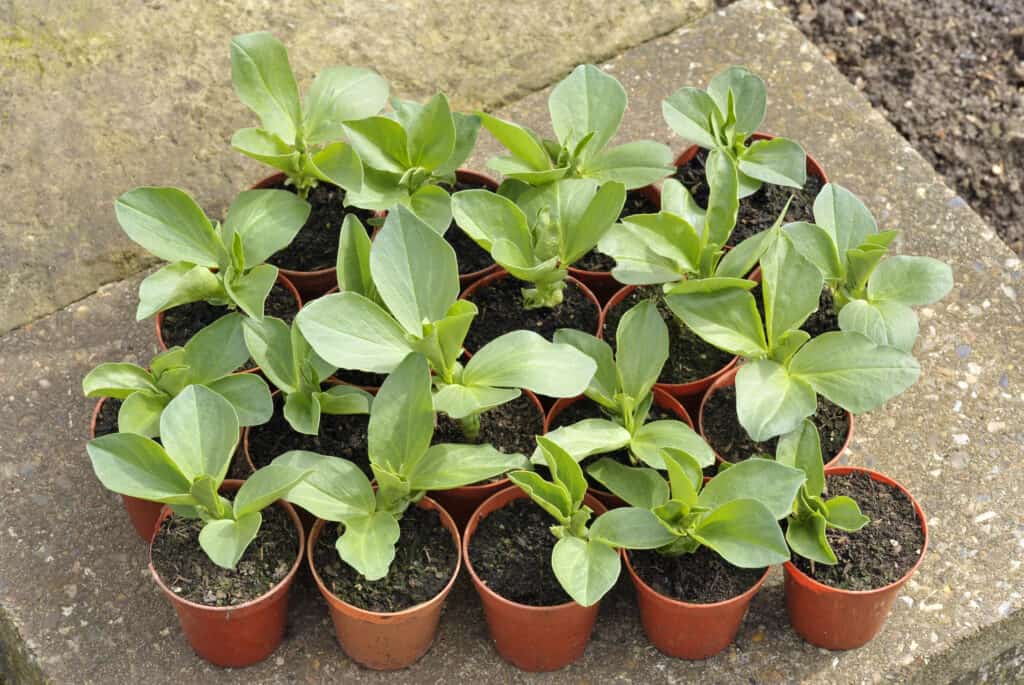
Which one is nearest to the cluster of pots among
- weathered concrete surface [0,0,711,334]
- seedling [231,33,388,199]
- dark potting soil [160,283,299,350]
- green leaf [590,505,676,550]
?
green leaf [590,505,676,550]

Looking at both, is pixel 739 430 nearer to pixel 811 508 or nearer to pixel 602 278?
pixel 811 508

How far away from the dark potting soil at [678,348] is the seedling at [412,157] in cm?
38

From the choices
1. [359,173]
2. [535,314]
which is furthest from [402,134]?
[535,314]

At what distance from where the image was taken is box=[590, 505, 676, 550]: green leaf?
212cm

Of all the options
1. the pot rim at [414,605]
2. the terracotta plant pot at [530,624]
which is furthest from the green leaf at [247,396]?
the terracotta plant pot at [530,624]

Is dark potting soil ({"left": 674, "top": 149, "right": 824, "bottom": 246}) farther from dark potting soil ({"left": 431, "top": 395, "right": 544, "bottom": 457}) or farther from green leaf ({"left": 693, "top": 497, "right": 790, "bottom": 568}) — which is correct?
green leaf ({"left": 693, "top": 497, "right": 790, "bottom": 568})

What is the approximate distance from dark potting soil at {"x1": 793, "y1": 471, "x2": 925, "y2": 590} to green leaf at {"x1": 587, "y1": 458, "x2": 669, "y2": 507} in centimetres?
27

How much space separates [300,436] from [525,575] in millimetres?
513

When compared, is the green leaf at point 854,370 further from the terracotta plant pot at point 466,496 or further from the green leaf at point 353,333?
the green leaf at point 353,333

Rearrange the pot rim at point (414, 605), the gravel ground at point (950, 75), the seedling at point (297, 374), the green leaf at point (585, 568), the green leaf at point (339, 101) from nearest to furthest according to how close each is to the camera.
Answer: the green leaf at point (585, 568) → the pot rim at point (414, 605) → the seedling at point (297, 374) → the green leaf at point (339, 101) → the gravel ground at point (950, 75)

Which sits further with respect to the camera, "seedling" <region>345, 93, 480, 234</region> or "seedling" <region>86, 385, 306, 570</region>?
"seedling" <region>345, 93, 480, 234</region>

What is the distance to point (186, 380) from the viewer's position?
2330 mm

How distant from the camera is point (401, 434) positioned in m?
2.18

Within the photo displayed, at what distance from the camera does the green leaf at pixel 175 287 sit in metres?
2.32
